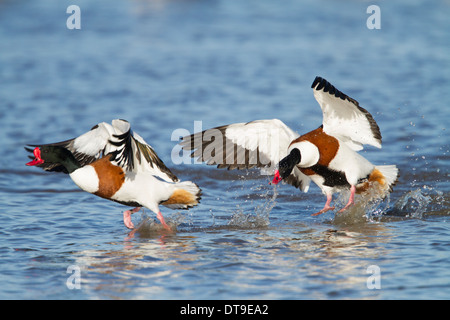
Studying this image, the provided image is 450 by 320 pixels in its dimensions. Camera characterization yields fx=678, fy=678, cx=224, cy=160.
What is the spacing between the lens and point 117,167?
6.50 m

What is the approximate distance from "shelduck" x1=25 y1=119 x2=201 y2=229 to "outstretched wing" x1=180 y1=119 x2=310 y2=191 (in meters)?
0.40

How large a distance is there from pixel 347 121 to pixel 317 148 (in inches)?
17.5

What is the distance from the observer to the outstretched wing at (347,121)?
6.44 m

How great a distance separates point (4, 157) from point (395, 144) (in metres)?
5.93

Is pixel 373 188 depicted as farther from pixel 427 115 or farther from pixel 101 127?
pixel 427 115

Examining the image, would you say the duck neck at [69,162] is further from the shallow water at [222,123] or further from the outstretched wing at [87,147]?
the shallow water at [222,123]

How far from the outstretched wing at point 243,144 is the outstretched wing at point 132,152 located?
13.5 inches

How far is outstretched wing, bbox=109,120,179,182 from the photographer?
604cm

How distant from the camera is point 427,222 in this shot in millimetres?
7035

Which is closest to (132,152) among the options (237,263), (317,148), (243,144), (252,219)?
(243,144)

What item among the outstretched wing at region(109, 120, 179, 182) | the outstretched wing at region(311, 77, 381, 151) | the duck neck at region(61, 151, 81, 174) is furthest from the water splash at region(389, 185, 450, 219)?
the duck neck at region(61, 151, 81, 174)

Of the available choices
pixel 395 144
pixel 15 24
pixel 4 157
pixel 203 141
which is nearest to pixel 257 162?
pixel 203 141

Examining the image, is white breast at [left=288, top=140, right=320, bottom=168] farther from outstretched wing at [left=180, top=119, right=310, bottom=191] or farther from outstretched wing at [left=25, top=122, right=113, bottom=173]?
outstretched wing at [left=25, top=122, right=113, bottom=173]

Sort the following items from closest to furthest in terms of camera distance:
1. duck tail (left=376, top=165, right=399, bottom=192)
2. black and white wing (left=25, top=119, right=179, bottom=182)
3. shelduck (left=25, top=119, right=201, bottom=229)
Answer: shelduck (left=25, top=119, right=201, bottom=229) → black and white wing (left=25, top=119, right=179, bottom=182) → duck tail (left=376, top=165, right=399, bottom=192)
